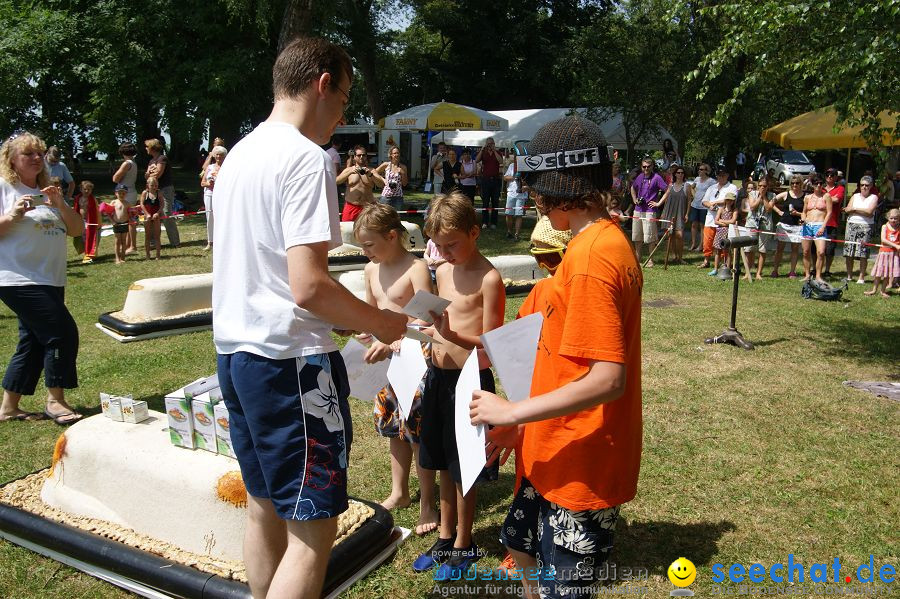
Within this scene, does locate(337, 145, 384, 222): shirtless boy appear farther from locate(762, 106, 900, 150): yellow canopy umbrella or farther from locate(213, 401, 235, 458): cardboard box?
locate(762, 106, 900, 150): yellow canopy umbrella

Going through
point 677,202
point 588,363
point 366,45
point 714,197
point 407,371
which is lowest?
point 407,371

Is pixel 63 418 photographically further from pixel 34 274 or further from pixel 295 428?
pixel 295 428

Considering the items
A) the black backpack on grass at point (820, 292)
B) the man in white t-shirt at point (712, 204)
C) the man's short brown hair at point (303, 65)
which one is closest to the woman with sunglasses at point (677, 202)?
the man in white t-shirt at point (712, 204)

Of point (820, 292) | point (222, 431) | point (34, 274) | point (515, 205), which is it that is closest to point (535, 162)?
point (222, 431)

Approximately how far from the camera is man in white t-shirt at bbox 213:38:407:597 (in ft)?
7.29

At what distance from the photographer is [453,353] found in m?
3.65

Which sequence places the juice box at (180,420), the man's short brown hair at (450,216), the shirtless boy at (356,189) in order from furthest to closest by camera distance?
the shirtless boy at (356,189), the juice box at (180,420), the man's short brown hair at (450,216)

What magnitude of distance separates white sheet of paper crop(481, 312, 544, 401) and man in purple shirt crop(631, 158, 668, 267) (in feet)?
39.8

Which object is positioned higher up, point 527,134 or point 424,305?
point 527,134

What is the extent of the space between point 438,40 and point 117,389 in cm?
4011

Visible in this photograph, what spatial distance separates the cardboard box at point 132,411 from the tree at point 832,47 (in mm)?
6099

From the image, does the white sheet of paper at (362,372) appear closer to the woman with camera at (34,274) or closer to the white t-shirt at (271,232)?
the white t-shirt at (271,232)

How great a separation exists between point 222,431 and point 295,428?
157cm

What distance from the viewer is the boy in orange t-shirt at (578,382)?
212 cm
